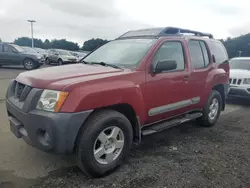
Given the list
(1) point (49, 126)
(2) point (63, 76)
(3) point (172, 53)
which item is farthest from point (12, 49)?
(1) point (49, 126)

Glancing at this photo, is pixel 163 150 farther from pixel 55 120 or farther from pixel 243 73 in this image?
pixel 243 73

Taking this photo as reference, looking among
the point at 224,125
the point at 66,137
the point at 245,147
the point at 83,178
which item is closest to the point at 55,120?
the point at 66,137

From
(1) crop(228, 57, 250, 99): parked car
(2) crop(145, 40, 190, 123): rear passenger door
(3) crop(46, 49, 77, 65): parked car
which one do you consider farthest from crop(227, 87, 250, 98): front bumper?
(3) crop(46, 49, 77, 65): parked car

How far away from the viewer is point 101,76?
3.12 meters

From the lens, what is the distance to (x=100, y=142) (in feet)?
10.1

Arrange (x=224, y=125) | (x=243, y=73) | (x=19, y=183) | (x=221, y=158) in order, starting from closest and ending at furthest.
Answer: (x=19, y=183) → (x=221, y=158) → (x=224, y=125) → (x=243, y=73)

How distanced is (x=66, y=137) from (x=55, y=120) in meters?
0.22

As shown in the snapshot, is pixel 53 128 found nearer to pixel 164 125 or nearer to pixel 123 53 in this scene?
pixel 123 53

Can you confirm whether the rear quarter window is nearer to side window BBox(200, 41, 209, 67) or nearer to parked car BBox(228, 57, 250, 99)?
side window BBox(200, 41, 209, 67)

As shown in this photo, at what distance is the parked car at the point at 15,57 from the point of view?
604 inches

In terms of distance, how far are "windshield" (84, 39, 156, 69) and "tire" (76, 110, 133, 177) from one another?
→ 87 centimetres

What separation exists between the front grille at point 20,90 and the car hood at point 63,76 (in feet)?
0.18

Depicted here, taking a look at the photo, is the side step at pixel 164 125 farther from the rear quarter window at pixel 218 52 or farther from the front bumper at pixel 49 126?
the rear quarter window at pixel 218 52

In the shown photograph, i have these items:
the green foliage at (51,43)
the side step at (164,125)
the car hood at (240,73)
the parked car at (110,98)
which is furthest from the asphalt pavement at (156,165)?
the green foliage at (51,43)
